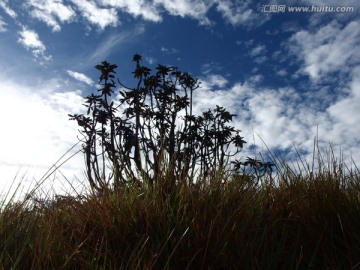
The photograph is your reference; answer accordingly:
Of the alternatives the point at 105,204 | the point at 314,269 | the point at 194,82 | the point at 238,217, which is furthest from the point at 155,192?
the point at 194,82

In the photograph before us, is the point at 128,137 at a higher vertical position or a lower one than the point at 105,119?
lower

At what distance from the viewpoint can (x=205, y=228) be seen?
10.3ft

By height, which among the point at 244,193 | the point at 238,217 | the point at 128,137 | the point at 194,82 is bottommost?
the point at 238,217

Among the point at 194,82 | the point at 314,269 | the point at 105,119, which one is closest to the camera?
the point at 314,269

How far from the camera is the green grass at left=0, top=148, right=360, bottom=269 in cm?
298

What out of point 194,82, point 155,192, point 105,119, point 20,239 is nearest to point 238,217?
point 155,192

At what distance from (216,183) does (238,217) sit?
0.54m

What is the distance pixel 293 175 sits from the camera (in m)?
4.37

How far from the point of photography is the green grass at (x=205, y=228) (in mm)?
2984

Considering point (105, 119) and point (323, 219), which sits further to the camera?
point (105, 119)

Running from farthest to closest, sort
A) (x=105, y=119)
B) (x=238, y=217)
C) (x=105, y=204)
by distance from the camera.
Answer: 1. (x=105, y=119)
2. (x=105, y=204)
3. (x=238, y=217)

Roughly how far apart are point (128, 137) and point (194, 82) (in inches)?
144

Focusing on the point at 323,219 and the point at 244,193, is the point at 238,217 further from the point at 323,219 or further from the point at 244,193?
the point at 323,219

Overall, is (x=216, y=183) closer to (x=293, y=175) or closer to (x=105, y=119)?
(x=293, y=175)
